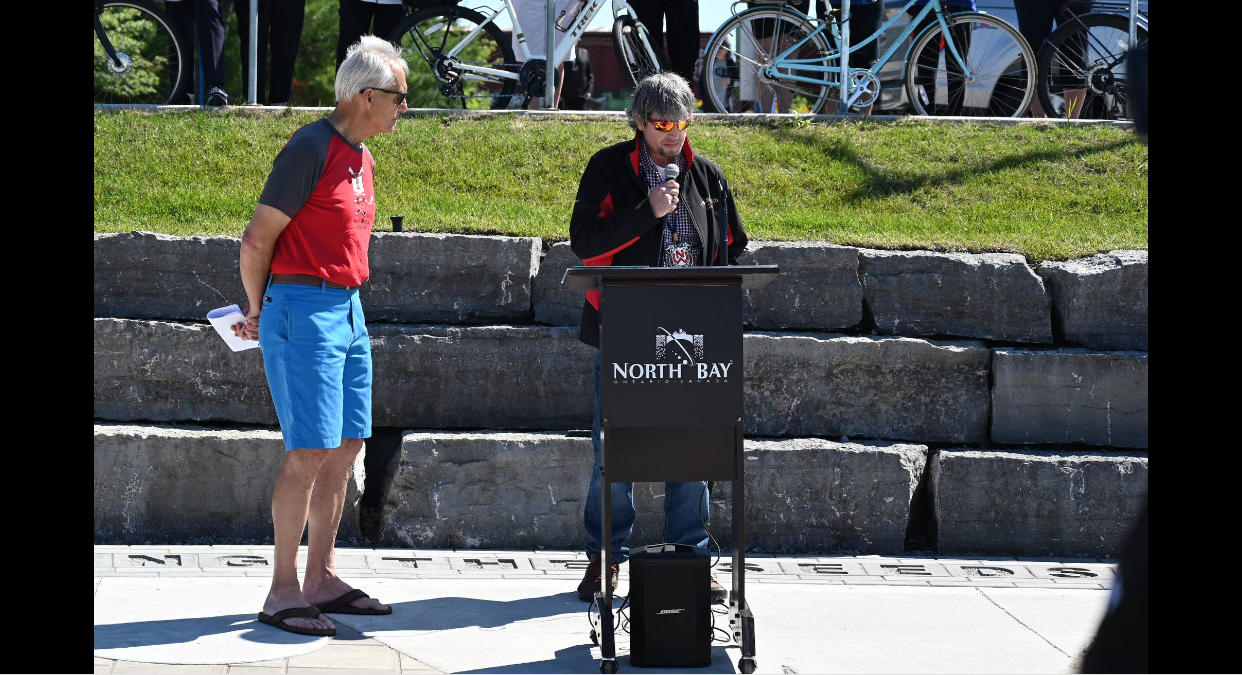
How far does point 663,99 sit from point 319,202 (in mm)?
1171

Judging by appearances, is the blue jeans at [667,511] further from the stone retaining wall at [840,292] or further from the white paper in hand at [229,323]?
the stone retaining wall at [840,292]

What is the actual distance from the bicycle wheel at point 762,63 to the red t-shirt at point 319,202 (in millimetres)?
5003

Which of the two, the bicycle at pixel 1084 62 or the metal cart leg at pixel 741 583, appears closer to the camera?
the metal cart leg at pixel 741 583

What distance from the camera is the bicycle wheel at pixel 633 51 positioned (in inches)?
337

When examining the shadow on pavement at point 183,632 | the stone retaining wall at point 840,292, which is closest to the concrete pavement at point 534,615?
the shadow on pavement at point 183,632

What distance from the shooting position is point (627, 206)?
4.54m

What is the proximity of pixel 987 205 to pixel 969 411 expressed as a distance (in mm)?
1637

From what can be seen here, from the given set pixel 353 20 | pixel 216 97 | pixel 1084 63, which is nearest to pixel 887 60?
pixel 1084 63

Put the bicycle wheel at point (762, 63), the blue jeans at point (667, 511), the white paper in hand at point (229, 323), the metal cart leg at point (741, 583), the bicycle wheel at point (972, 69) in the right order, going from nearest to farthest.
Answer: the metal cart leg at point (741, 583)
the white paper in hand at point (229, 323)
the blue jeans at point (667, 511)
the bicycle wheel at point (972, 69)
the bicycle wheel at point (762, 63)

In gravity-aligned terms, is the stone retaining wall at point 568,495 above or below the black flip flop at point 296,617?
above

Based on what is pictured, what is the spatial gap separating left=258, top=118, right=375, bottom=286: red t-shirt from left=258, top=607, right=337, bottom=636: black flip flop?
1.05 metres

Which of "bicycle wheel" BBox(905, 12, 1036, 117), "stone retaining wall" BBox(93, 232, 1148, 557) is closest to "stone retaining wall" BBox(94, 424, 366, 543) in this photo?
"stone retaining wall" BBox(93, 232, 1148, 557)
